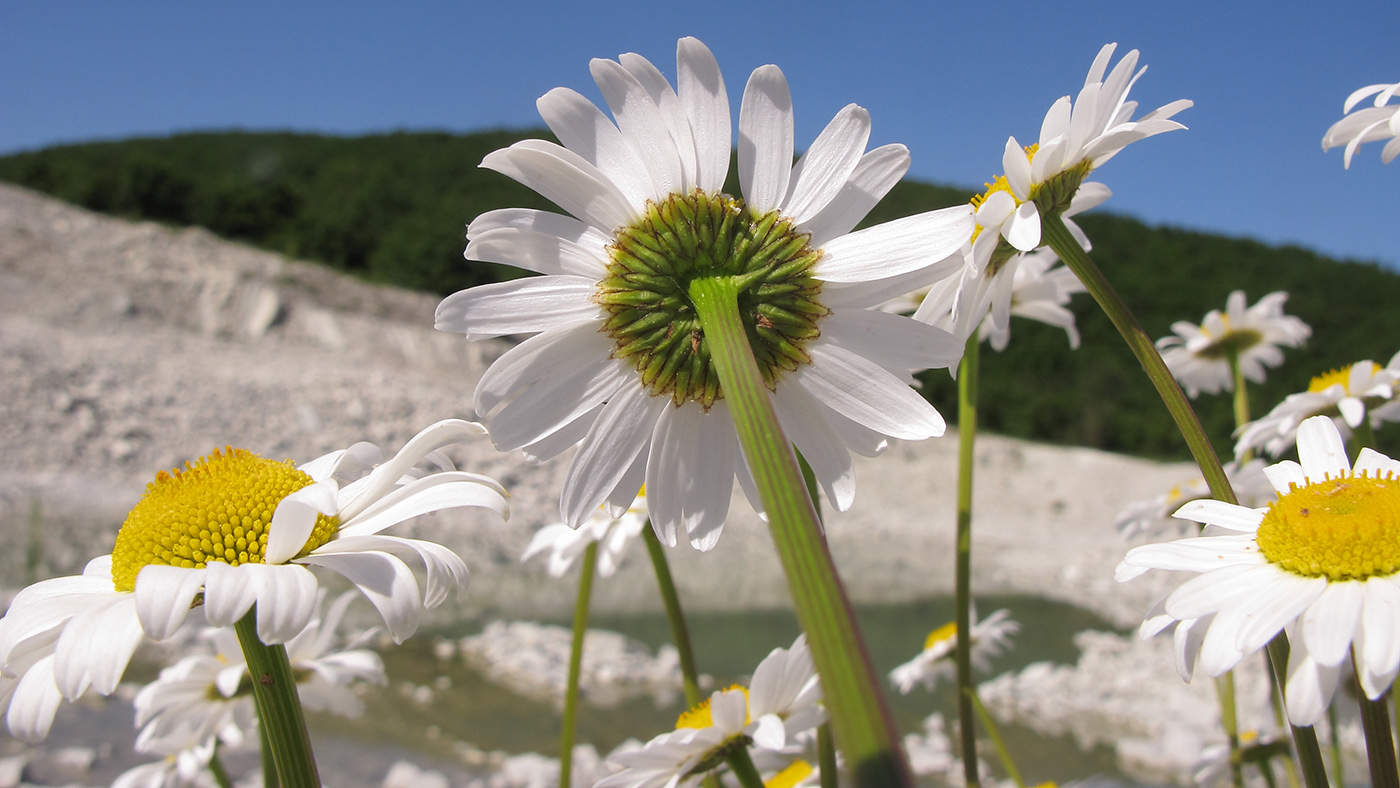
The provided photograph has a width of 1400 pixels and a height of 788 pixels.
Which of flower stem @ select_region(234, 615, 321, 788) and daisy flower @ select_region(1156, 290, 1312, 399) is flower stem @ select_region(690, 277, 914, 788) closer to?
flower stem @ select_region(234, 615, 321, 788)

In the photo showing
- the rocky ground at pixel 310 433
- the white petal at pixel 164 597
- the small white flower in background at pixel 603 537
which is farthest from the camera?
the rocky ground at pixel 310 433

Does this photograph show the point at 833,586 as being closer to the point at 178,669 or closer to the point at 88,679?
the point at 88,679

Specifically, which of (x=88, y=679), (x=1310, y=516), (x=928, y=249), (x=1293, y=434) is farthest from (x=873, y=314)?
(x=1293, y=434)

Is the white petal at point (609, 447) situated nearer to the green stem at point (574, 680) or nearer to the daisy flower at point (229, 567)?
the daisy flower at point (229, 567)

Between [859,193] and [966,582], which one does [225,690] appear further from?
[859,193]

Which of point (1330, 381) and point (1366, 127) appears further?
point (1330, 381)

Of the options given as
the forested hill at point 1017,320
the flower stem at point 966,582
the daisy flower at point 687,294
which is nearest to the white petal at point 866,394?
the daisy flower at point 687,294

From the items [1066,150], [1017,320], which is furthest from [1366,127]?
[1017,320]
